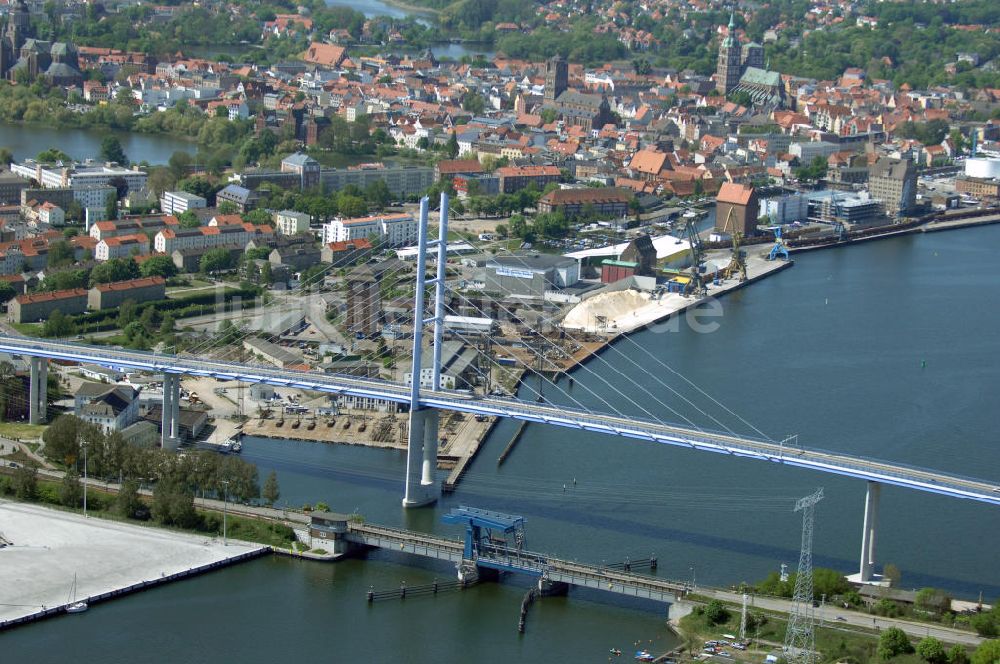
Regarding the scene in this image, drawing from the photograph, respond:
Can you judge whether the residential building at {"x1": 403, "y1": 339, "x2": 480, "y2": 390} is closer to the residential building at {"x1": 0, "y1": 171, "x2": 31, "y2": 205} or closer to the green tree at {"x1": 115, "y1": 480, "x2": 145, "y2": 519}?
the green tree at {"x1": 115, "y1": 480, "x2": 145, "y2": 519}

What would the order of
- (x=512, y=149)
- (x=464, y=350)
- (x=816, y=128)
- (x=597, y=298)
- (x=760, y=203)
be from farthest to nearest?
(x=816, y=128) < (x=512, y=149) < (x=760, y=203) < (x=597, y=298) < (x=464, y=350)

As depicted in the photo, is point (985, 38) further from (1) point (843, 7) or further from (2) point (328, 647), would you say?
(2) point (328, 647)

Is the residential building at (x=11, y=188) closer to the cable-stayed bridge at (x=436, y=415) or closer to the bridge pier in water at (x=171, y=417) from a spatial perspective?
the cable-stayed bridge at (x=436, y=415)

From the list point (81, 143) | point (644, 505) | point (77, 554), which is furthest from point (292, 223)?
point (77, 554)

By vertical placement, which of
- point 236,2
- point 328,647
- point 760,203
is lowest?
point 328,647

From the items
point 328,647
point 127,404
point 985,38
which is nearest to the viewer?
point 328,647

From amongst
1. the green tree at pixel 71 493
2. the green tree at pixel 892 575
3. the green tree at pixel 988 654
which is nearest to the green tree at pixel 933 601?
the green tree at pixel 892 575

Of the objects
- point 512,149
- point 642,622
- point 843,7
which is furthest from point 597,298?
point 843,7

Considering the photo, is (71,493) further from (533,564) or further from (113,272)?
(113,272)
